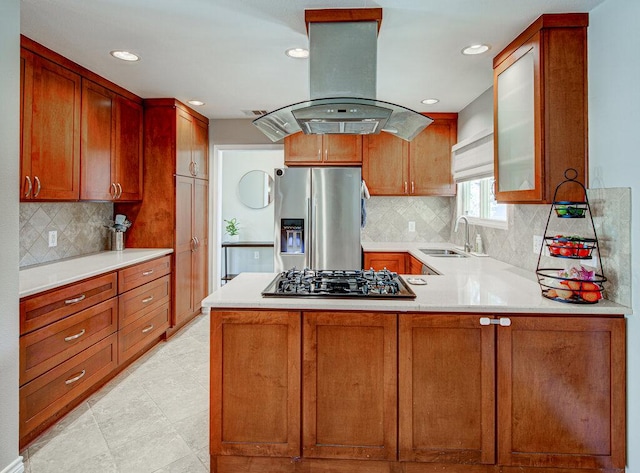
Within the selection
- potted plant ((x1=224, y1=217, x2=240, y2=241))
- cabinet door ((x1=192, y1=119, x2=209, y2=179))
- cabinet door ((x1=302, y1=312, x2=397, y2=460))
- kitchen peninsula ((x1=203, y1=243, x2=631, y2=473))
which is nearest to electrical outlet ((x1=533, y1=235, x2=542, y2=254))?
kitchen peninsula ((x1=203, y1=243, x2=631, y2=473))

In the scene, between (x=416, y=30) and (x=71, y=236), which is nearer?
(x=416, y=30)

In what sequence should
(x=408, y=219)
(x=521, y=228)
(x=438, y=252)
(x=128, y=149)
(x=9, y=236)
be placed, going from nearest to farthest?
(x=9, y=236) < (x=521, y=228) < (x=128, y=149) < (x=438, y=252) < (x=408, y=219)

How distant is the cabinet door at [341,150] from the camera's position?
4.41 m

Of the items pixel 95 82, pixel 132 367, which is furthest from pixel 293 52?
pixel 132 367

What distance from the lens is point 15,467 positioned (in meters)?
1.96

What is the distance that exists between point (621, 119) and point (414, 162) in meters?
2.57

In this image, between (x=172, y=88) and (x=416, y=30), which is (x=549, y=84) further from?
(x=172, y=88)

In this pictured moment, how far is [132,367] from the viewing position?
3369mm

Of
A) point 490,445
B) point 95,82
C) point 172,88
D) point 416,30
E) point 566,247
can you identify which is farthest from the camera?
point 172,88

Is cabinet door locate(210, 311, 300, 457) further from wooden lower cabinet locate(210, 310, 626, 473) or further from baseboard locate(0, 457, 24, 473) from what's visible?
baseboard locate(0, 457, 24, 473)

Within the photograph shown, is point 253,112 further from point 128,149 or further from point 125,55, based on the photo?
point 125,55

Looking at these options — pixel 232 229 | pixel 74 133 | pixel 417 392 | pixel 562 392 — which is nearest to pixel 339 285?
pixel 417 392

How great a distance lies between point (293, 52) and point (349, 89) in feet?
2.62

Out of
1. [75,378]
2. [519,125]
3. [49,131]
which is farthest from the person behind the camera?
[49,131]
